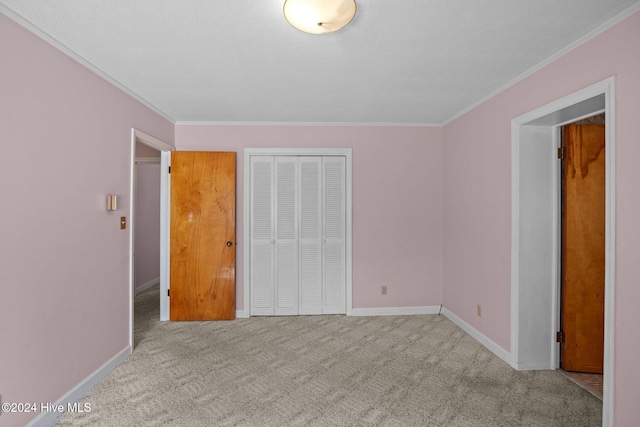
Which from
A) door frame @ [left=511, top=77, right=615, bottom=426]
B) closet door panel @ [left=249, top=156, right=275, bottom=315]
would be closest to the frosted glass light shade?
door frame @ [left=511, top=77, right=615, bottom=426]

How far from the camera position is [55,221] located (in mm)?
2115

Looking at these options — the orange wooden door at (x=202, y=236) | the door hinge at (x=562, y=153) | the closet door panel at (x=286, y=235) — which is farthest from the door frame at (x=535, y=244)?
the orange wooden door at (x=202, y=236)

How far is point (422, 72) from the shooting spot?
261cm

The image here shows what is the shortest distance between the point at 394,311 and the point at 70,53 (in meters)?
4.12

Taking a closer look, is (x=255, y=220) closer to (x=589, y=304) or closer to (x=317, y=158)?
(x=317, y=158)

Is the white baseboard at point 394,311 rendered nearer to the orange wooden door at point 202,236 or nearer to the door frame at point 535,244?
the door frame at point 535,244

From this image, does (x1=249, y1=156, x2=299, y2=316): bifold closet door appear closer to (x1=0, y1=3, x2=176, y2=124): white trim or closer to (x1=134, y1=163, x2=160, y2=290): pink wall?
(x1=0, y1=3, x2=176, y2=124): white trim

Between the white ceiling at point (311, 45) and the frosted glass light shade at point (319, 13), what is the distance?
0.13 metres

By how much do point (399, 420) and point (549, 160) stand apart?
2.41 metres

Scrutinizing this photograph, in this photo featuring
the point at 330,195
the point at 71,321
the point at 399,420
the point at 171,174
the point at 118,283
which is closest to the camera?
the point at 399,420

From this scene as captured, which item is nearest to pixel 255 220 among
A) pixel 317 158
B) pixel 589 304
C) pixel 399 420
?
pixel 317 158

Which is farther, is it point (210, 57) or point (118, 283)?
point (118, 283)

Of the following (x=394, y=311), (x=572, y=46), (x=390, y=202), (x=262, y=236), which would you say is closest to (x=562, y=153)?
(x=572, y=46)

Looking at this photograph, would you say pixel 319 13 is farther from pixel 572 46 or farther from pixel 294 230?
pixel 294 230
